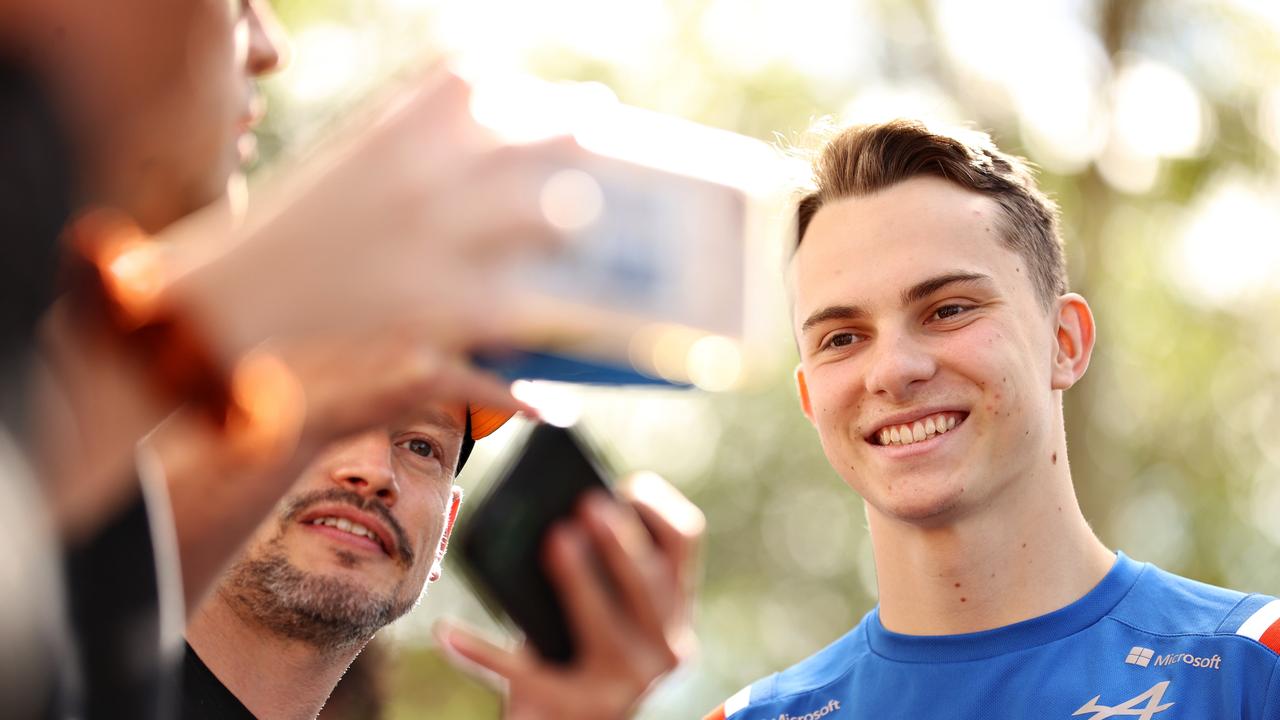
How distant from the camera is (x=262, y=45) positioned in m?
2.26

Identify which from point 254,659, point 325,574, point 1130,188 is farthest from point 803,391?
point 1130,188

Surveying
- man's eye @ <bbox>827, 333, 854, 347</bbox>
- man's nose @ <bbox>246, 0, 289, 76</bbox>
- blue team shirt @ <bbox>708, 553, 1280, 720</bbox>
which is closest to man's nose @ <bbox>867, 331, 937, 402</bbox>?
man's eye @ <bbox>827, 333, 854, 347</bbox>

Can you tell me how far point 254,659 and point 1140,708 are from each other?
1.96 m

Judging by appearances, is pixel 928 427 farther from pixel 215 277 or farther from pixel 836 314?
pixel 215 277

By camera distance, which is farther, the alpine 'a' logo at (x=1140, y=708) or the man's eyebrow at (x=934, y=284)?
the man's eyebrow at (x=934, y=284)

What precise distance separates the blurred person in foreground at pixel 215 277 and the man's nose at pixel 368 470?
1.68 m

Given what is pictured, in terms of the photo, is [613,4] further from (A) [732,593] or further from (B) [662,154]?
(B) [662,154]

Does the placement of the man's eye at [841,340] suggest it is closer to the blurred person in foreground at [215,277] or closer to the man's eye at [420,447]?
the man's eye at [420,447]

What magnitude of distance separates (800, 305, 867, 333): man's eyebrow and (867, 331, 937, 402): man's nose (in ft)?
0.31

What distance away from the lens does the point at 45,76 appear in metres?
1.28

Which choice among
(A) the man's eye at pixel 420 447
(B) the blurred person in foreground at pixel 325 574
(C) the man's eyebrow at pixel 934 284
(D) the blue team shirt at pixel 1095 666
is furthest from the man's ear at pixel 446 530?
(C) the man's eyebrow at pixel 934 284

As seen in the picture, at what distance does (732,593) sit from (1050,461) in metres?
14.2

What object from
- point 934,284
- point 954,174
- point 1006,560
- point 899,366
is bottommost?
point 1006,560

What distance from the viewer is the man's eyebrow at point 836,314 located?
3314mm
